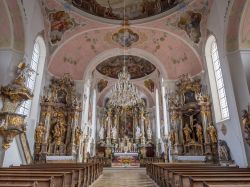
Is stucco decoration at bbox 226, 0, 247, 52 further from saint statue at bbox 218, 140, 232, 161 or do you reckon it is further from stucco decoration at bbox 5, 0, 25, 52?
stucco decoration at bbox 5, 0, 25, 52

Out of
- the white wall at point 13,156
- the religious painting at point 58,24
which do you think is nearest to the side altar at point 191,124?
the religious painting at point 58,24

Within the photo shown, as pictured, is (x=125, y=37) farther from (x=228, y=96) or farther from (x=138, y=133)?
(x=138, y=133)

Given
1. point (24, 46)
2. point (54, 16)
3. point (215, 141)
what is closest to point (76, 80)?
point (54, 16)

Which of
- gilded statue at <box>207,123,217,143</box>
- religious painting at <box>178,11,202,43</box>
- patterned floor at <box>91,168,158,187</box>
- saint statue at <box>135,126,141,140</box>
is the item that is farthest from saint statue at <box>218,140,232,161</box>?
saint statue at <box>135,126,141,140</box>

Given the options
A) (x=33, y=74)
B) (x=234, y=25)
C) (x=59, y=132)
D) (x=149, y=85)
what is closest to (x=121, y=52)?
(x=149, y=85)

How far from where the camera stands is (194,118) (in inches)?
547

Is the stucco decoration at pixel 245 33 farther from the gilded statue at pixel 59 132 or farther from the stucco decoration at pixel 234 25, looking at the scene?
the gilded statue at pixel 59 132

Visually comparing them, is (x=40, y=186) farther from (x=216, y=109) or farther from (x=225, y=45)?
(x=216, y=109)

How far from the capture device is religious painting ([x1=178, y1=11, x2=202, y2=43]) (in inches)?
494

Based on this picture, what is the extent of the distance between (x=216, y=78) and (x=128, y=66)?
10.7 metres

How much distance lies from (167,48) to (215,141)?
23.5 ft

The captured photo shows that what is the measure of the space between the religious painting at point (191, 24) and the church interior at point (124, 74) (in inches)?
2.4

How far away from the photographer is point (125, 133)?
22.6m

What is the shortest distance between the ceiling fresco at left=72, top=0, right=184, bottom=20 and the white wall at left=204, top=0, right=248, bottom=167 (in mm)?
3322
